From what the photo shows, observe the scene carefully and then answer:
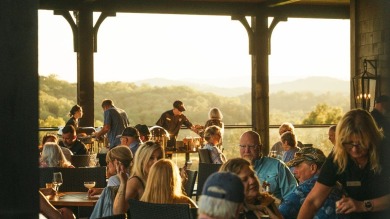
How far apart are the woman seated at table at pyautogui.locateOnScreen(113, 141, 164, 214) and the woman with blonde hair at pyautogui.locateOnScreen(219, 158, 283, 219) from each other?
1.47 m

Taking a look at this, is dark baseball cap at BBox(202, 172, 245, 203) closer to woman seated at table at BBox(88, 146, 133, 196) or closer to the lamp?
woman seated at table at BBox(88, 146, 133, 196)

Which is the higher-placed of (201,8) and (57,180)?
(201,8)

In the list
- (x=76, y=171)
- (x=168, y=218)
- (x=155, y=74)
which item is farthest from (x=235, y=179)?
(x=155, y=74)

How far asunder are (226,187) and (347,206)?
86.5 inches

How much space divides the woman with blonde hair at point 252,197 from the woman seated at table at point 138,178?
4.83ft

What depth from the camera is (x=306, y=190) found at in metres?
5.34

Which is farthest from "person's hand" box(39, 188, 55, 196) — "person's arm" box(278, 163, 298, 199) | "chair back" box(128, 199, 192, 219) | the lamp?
the lamp

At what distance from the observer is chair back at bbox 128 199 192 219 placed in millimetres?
4766

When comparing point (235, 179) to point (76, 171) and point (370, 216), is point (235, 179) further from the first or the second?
point (76, 171)

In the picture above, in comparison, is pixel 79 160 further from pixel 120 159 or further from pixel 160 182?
A: pixel 160 182

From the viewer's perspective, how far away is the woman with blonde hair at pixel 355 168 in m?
3.98

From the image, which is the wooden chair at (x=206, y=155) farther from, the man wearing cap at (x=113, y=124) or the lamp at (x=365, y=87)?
the lamp at (x=365, y=87)

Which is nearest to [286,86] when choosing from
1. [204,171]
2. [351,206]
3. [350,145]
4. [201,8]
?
[201,8]

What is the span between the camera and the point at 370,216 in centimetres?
412
